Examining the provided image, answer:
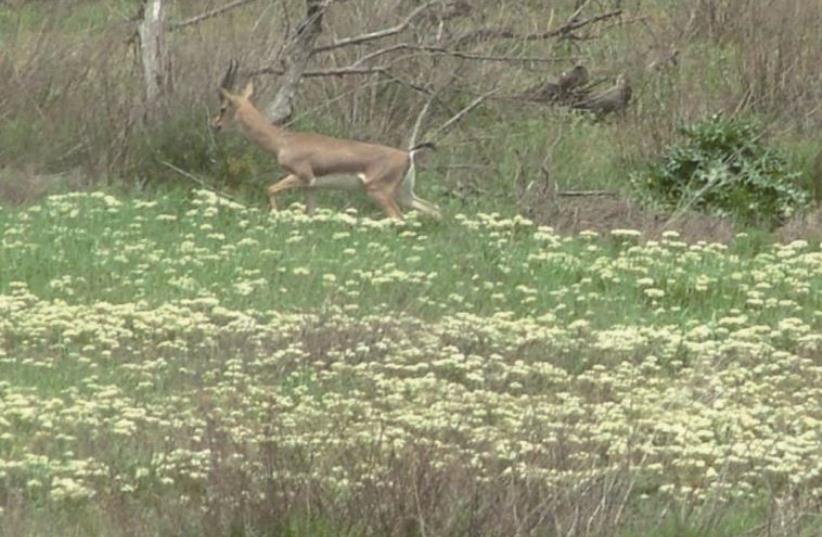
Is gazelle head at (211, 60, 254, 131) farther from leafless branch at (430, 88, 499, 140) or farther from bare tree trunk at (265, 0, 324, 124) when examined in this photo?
leafless branch at (430, 88, 499, 140)

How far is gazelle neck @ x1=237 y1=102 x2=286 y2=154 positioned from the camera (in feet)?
47.5

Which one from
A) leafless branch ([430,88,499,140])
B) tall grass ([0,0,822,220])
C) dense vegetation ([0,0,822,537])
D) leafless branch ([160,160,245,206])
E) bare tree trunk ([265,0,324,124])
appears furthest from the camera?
leafless branch ([430,88,499,140])

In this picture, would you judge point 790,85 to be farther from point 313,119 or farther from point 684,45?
point 313,119

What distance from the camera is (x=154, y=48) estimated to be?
15.7m

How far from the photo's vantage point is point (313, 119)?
53.0 ft

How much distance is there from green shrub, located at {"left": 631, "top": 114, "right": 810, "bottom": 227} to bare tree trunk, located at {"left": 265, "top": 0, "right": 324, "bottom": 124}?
2.75 metres

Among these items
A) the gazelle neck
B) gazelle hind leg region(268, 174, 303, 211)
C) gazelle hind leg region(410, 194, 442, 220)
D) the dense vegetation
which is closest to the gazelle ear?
the gazelle neck

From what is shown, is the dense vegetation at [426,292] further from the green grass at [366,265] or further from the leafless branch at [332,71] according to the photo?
the leafless branch at [332,71]

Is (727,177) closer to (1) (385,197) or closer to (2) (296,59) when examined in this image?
(1) (385,197)

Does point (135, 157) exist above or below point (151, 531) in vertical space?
below

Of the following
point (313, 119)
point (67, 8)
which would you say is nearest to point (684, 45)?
point (313, 119)

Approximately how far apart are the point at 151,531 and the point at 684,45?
1291 centimetres

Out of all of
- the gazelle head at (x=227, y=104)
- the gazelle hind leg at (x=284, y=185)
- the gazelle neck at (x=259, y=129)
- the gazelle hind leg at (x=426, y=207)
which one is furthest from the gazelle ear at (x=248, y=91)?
the gazelle hind leg at (x=426, y=207)

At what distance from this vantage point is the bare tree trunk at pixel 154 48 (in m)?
15.6
